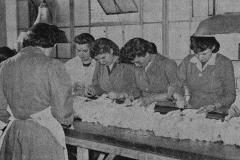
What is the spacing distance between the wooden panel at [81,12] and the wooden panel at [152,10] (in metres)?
1.39

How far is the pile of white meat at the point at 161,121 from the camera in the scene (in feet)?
8.30

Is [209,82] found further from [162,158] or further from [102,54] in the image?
[162,158]

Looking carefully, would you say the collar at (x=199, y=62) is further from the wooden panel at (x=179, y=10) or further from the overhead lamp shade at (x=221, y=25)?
the wooden panel at (x=179, y=10)

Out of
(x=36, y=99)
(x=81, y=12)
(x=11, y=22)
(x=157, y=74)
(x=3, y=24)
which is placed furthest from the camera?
(x=3, y=24)

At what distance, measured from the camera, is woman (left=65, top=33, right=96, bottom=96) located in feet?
14.7

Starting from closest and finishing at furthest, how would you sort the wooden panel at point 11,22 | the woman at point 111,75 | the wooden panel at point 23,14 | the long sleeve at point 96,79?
the woman at point 111,75
the long sleeve at point 96,79
the wooden panel at point 23,14
the wooden panel at point 11,22

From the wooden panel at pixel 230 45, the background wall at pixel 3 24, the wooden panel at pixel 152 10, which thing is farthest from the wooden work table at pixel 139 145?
the background wall at pixel 3 24

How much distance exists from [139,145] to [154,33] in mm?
3464

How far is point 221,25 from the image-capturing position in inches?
84.0

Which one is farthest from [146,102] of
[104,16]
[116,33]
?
[104,16]

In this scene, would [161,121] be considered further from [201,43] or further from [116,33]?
[116,33]

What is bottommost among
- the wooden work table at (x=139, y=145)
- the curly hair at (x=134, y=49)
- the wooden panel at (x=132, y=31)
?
the wooden work table at (x=139, y=145)

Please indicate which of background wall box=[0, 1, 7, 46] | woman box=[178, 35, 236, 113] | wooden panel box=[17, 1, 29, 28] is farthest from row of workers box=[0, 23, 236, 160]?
background wall box=[0, 1, 7, 46]

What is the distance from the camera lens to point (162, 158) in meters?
2.32
